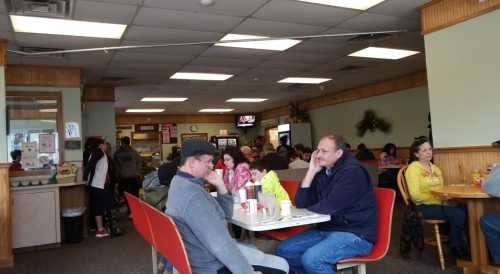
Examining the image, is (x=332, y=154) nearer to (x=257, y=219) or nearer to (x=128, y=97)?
(x=257, y=219)

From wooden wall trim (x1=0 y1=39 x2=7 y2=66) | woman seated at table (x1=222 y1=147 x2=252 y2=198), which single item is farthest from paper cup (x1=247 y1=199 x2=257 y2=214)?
wooden wall trim (x1=0 y1=39 x2=7 y2=66)

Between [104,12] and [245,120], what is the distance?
40.1 feet

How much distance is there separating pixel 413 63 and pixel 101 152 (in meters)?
6.33

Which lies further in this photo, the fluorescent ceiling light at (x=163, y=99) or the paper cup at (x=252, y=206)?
the fluorescent ceiling light at (x=163, y=99)

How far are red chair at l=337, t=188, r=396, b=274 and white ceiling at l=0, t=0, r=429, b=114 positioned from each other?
8.58ft

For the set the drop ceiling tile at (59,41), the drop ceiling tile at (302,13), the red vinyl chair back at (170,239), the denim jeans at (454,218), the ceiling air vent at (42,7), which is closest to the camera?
the red vinyl chair back at (170,239)

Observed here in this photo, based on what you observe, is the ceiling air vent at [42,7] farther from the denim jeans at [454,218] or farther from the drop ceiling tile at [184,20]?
the denim jeans at [454,218]

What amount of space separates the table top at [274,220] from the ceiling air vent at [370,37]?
4.04 m

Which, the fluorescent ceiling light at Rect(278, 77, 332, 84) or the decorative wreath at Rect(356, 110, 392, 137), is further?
the decorative wreath at Rect(356, 110, 392, 137)

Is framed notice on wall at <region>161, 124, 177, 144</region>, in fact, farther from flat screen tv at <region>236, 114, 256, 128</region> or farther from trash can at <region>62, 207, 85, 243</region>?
trash can at <region>62, 207, 85, 243</region>

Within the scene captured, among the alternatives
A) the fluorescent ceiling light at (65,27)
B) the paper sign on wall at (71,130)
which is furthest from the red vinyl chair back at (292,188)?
the paper sign on wall at (71,130)

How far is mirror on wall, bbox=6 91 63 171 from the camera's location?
6715 millimetres

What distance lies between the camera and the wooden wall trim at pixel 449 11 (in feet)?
13.8

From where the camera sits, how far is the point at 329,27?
548cm
